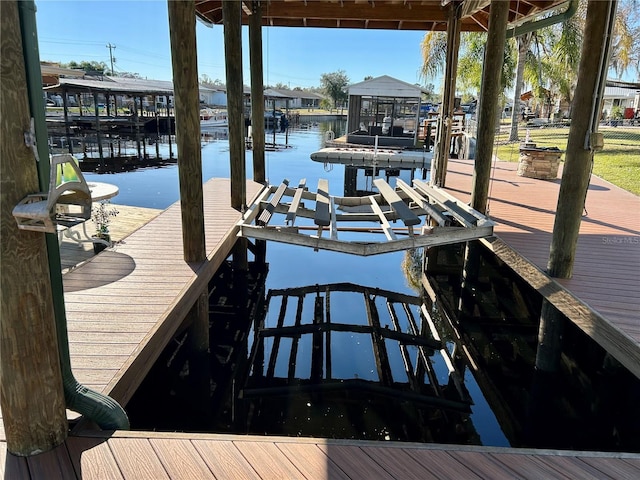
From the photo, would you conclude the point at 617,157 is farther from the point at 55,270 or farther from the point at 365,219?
the point at 55,270

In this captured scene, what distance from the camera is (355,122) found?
2331cm

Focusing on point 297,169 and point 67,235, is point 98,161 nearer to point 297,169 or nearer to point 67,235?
point 297,169

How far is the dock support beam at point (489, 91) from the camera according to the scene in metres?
5.45

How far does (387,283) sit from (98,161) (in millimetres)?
13283

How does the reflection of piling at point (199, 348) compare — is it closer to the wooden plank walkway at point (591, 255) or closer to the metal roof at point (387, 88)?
the wooden plank walkway at point (591, 255)

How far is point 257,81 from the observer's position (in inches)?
298

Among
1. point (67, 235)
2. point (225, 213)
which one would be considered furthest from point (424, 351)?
point (67, 235)

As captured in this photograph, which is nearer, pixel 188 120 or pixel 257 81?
pixel 188 120

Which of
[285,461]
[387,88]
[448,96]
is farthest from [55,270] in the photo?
[387,88]

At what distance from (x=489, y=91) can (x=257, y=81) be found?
12.1 feet

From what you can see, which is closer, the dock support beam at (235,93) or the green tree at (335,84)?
the dock support beam at (235,93)

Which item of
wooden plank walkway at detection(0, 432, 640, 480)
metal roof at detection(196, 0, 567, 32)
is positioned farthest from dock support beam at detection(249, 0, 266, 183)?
wooden plank walkway at detection(0, 432, 640, 480)

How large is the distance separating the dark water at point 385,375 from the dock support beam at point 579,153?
61 cm

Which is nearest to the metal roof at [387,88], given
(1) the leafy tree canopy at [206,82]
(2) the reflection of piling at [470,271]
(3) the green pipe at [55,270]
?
(2) the reflection of piling at [470,271]
